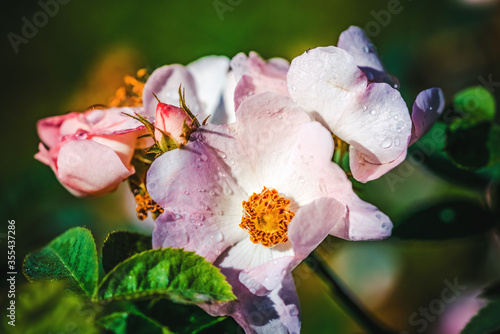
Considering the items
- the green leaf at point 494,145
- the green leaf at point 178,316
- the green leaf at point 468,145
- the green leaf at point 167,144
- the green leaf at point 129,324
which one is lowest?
the green leaf at point 494,145

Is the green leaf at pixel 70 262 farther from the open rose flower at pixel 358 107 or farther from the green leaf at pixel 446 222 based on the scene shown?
the green leaf at pixel 446 222

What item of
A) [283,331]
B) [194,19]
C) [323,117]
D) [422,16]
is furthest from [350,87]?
[194,19]

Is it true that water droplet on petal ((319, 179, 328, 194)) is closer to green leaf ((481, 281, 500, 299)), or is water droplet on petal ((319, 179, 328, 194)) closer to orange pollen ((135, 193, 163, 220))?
orange pollen ((135, 193, 163, 220))

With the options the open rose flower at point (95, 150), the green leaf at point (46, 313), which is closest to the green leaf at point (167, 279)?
the green leaf at point (46, 313)

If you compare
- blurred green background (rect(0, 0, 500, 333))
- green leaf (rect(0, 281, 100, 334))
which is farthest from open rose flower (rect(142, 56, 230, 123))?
blurred green background (rect(0, 0, 500, 333))

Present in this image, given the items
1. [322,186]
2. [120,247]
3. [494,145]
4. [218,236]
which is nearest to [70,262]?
[120,247]

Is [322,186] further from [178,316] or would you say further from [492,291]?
[492,291]
